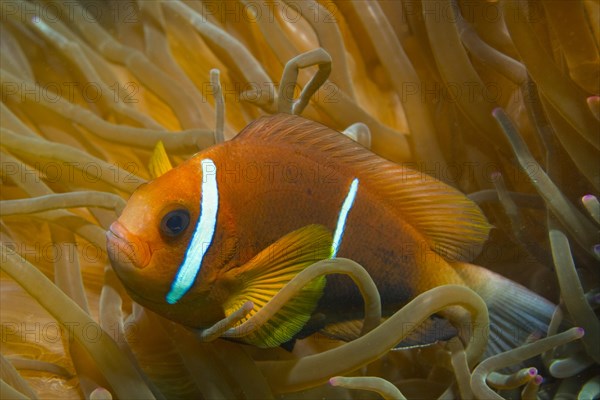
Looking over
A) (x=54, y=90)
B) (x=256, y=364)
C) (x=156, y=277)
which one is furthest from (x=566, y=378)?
(x=54, y=90)

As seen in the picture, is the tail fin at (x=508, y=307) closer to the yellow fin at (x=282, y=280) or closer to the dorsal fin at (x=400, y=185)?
the dorsal fin at (x=400, y=185)

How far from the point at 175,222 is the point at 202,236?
4 cm

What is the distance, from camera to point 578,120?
101cm

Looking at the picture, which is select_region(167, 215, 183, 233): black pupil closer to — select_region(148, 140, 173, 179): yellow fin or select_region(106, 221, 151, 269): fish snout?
select_region(106, 221, 151, 269): fish snout

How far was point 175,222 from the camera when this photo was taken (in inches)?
33.0

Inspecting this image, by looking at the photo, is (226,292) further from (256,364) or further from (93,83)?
(93,83)

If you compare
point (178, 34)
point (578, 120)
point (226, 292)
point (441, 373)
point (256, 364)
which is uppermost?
point (178, 34)

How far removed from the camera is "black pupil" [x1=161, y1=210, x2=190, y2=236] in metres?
0.83

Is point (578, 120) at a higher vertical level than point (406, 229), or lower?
higher

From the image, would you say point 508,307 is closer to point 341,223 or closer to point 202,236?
point 341,223

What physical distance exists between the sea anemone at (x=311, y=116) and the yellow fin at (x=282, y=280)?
0.17 feet

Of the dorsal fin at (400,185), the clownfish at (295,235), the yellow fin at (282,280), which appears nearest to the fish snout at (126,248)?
the clownfish at (295,235)

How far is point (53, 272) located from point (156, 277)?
0.46 m

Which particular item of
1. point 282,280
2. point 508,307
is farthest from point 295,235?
point 508,307
